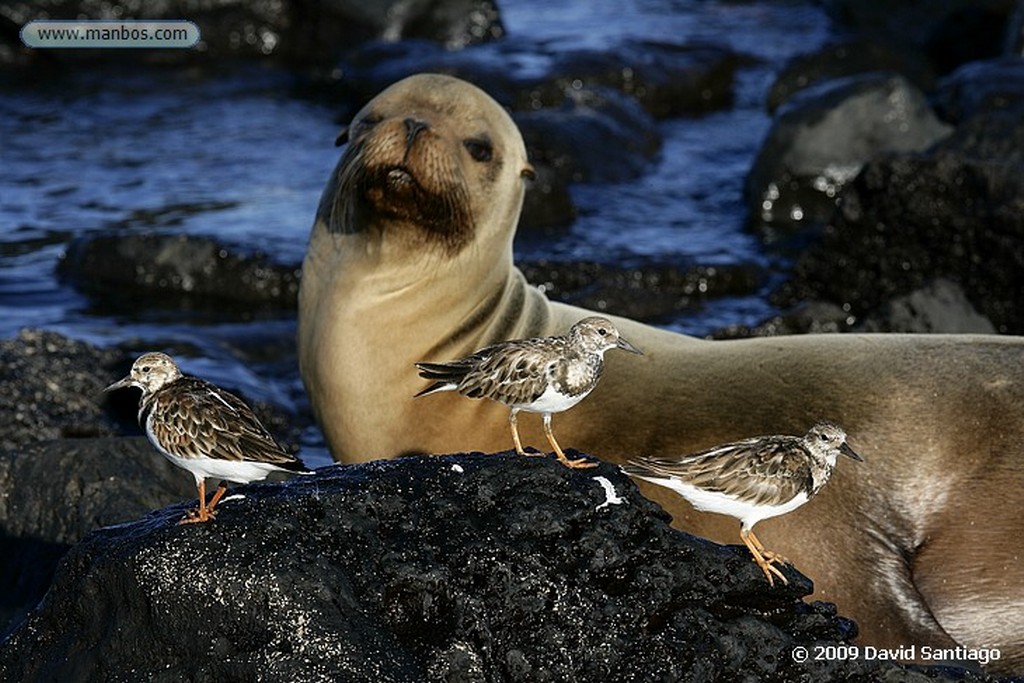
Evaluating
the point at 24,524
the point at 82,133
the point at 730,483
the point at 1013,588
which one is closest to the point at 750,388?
the point at 1013,588

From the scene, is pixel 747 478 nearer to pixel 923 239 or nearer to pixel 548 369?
pixel 548 369

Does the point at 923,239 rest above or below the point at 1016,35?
below

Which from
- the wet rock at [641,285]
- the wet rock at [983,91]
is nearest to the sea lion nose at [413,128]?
the wet rock at [641,285]

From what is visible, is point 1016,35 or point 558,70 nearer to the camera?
point 1016,35

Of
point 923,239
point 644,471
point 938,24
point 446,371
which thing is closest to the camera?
point 644,471

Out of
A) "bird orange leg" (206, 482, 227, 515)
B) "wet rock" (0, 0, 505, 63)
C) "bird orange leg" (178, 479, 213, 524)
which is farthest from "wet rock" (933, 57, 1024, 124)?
"bird orange leg" (178, 479, 213, 524)

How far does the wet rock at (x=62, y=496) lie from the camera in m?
6.14

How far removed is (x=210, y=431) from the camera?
14.7 ft

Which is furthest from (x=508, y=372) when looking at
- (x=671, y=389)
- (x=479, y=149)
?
(x=479, y=149)

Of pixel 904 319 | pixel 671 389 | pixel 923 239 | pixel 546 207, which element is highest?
pixel 671 389

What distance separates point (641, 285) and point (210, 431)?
7533 mm

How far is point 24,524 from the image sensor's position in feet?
20.7

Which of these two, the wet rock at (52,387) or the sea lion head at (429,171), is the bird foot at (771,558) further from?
the wet rock at (52,387)

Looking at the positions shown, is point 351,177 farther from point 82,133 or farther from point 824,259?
point 82,133
